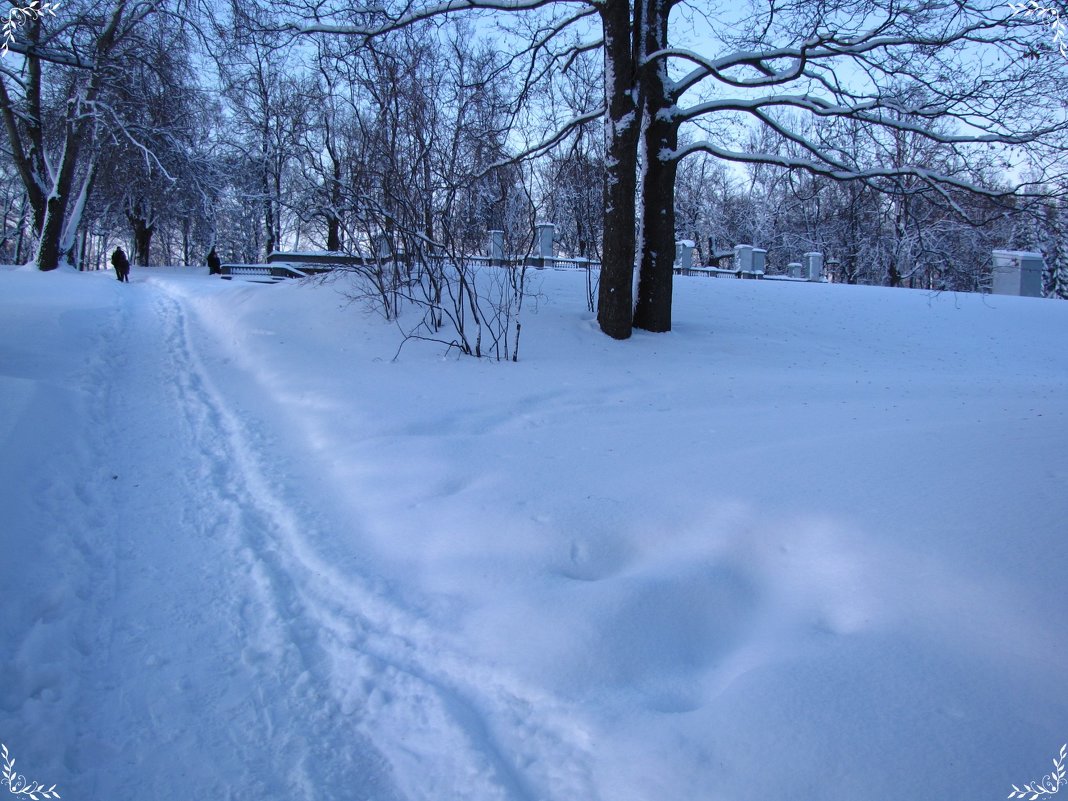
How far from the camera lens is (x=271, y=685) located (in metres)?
2.75

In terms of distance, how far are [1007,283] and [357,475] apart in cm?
2548

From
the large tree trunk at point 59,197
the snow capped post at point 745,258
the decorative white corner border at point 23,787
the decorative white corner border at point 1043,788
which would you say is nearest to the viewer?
the decorative white corner border at point 1043,788

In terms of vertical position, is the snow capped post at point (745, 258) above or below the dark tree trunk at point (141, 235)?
below

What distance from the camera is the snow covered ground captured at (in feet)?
7.35

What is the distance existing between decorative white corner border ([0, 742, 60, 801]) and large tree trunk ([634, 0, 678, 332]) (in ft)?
31.1

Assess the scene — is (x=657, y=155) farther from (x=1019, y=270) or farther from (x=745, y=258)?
(x=745, y=258)

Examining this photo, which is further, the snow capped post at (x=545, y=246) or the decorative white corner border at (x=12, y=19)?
the snow capped post at (x=545, y=246)

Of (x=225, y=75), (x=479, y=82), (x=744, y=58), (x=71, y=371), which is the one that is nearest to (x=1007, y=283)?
(x=744, y=58)

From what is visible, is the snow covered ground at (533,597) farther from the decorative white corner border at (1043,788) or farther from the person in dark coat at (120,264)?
the person in dark coat at (120,264)

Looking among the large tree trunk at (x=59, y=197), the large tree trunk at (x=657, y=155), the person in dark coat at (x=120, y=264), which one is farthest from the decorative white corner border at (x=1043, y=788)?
the person in dark coat at (x=120, y=264)

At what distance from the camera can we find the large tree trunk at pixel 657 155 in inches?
395

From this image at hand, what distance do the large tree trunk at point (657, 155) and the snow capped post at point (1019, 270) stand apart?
17457 mm

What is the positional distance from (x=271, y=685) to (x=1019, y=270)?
26.6 metres

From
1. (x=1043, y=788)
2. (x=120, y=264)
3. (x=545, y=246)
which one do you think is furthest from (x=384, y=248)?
(x=120, y=264)
